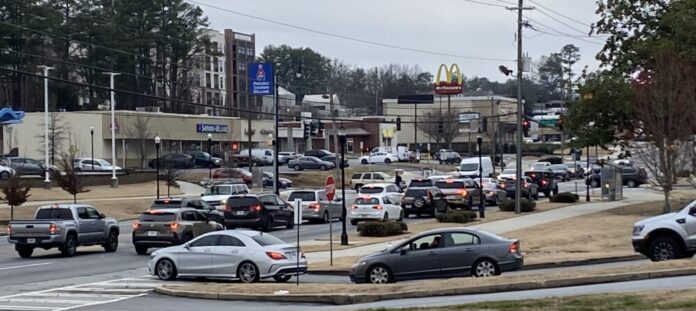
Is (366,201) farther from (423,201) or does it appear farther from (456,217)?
(423,201)

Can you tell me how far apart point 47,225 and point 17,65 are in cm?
7563

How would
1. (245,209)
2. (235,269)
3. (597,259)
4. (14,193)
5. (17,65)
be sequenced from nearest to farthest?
(235,269)
(597,259)
(245,209)
(14,193)
(17,65)

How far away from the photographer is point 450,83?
410 feet

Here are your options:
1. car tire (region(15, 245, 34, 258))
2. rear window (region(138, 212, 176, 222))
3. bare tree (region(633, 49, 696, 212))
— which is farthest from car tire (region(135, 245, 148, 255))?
bare tree (region(633, 49, 696, 212))

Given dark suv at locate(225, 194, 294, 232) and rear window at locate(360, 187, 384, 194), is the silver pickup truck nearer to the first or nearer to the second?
dark suv at locate(225, 194, 294, 232)

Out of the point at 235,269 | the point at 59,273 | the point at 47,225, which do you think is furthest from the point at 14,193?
the point at 235,269

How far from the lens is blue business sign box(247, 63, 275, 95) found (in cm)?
6881

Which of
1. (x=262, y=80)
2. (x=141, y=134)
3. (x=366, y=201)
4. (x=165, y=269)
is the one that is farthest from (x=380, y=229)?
(x=141, y=134)

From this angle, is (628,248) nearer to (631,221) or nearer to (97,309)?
(631,221)

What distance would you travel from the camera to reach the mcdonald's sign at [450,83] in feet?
407

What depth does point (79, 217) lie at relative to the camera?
36000 mm

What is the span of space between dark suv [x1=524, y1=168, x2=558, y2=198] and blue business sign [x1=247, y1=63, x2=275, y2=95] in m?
18.5

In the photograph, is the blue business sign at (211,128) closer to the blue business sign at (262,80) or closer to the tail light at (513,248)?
the blue business sign at (262,80)

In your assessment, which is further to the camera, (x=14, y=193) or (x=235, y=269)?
(x=14, y=193)
